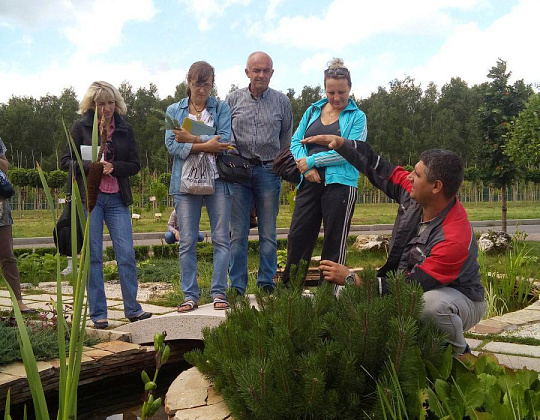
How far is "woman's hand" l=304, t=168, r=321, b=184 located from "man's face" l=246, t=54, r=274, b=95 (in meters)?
0.83

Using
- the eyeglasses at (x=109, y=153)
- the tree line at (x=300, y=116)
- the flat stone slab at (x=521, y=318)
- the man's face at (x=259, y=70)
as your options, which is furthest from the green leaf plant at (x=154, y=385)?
the tree line at (x=300, y=116)

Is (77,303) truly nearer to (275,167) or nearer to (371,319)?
(371,319)

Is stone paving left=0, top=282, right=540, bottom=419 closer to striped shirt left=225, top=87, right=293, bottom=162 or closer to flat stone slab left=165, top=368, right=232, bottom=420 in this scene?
flat stone slab left=165, top=368, right=232, bottom=420

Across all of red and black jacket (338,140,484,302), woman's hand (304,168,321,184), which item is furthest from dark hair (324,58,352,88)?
red and black jacket (338,140,484,302)

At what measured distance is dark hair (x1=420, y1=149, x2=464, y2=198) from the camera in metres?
2.62

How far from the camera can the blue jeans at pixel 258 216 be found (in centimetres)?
423

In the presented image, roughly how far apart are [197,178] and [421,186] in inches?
67.7

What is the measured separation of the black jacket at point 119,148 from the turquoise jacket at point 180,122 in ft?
0.90

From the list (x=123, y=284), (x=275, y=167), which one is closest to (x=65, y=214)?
(x=123, y=284)

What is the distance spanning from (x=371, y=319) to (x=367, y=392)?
30 centimetres

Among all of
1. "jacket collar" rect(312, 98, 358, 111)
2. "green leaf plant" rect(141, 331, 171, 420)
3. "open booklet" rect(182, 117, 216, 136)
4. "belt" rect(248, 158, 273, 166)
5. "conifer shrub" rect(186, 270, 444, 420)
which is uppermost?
"jacket collar" rect(312, 98, 358, 111)

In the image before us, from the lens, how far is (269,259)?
14.4ft

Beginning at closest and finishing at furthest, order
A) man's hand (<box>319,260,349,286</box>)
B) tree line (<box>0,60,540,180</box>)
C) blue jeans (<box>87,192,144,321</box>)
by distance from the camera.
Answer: man's hand (<box>319,260,349,286</box>) → blue jeans (<box>87,192,144,321</box>) → tree line (<box>0,60,540,180</box>)

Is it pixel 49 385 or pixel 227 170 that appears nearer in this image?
pixel 49 385
